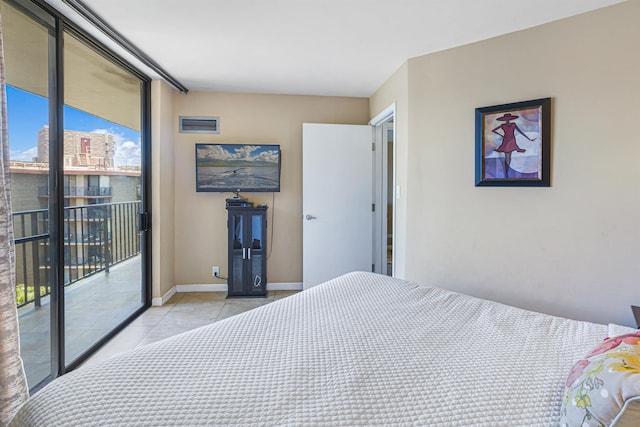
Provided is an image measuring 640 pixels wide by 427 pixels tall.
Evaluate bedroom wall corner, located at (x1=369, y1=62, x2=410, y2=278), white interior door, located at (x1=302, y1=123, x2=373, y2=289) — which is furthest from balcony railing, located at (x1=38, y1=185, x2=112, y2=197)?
bedroom wall corner, located at (x1=369, y1=62, x2=410, y2=278)

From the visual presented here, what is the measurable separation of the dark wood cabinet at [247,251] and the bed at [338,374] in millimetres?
2329

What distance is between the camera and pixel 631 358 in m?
0.79

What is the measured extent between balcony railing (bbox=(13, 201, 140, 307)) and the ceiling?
1288 mm

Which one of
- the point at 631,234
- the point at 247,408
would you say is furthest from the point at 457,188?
the point at 247,408

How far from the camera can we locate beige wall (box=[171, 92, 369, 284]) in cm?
384

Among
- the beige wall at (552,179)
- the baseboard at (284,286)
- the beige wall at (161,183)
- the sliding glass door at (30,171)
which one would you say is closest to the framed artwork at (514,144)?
the beige wall at (552,179)

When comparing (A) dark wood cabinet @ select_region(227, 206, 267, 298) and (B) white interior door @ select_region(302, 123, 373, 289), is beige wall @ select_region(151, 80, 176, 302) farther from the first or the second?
(B) white interior door @ select_region(302, 123, 373, 289)

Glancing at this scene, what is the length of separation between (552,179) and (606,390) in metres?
1.80

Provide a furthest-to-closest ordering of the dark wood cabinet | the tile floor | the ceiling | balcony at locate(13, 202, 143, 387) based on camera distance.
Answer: the dark wood cabinet → the tile floor → the ceiling → balcony at locate(13, 202, 143, 387)

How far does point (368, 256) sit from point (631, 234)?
240 centimetres

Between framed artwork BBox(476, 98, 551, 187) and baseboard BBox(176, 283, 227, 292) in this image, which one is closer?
framed artwork BBox(476, 98, 551, 187)

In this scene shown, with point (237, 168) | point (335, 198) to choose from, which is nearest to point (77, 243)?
point (237, 168)

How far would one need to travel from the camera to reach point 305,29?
231 centimetres

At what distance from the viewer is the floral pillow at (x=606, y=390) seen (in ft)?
2.31
